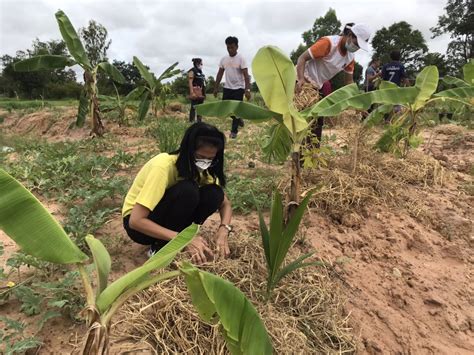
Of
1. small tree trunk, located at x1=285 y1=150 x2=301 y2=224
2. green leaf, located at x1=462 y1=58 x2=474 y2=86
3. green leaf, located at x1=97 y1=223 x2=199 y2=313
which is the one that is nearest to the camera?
green leaf, located at x1=97 y1=223 x2=199 y2=313

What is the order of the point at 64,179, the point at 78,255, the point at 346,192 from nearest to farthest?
the point at 78,255, the point at 346,192, the point at 64,179

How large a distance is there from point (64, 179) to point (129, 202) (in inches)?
68.9

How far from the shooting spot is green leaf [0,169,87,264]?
3.60ft

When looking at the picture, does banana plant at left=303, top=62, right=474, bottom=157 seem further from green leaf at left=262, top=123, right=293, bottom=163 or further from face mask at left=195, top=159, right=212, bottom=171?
face mask at left=195, top=159, right=212, bottom=171

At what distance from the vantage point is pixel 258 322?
1.17 meters

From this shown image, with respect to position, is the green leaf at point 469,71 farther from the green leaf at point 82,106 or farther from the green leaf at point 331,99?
the green leaf at point 82,106

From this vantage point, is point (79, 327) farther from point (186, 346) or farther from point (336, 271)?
point (336, 271)

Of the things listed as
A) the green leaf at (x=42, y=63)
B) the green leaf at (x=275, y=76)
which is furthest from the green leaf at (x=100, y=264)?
the green leaf at (x=42, y=63)

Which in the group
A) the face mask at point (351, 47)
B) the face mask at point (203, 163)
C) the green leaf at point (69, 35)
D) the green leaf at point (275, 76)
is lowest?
the face mask at point (203, 163)

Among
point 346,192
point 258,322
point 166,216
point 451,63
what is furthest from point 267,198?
point 451,63

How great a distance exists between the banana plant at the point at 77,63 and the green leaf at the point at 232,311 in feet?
21.4

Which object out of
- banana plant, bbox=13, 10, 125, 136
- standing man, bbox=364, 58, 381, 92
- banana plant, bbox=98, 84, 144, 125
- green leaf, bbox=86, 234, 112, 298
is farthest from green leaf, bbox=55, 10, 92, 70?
green leaf, bbox=86, 234, 112, 298

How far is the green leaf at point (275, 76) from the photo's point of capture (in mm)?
2168

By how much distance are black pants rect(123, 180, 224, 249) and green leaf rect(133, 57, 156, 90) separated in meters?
6.78
